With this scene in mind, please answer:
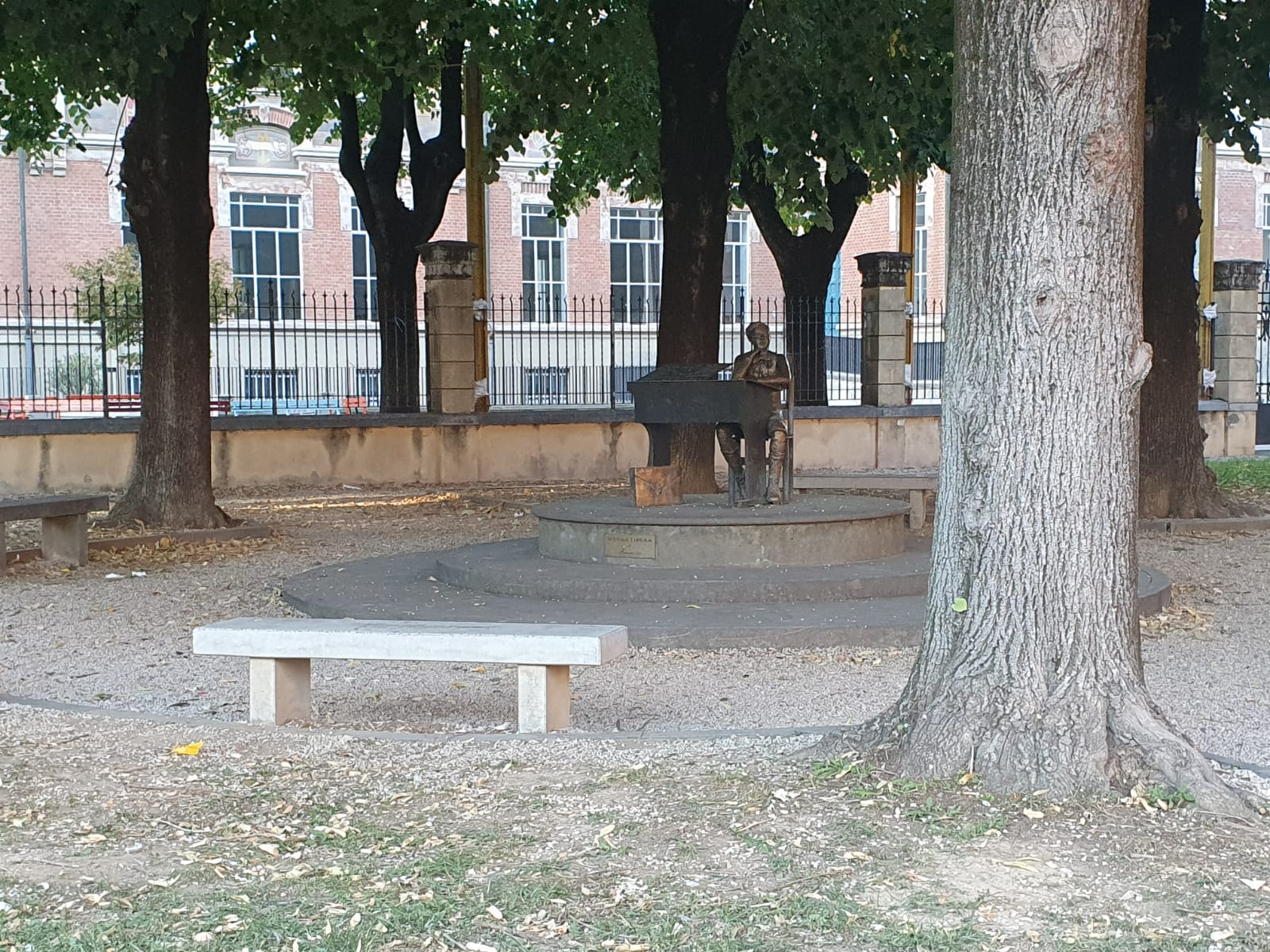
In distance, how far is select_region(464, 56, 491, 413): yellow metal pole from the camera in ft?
65.6

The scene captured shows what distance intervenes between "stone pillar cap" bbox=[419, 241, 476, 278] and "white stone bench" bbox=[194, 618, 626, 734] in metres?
13.3

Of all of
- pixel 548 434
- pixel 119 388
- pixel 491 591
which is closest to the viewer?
pixel 491 591

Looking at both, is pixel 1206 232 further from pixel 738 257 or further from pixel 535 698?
pixel 535 698

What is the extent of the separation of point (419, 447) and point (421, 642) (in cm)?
1334

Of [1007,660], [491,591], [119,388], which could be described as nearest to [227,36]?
[491,591]

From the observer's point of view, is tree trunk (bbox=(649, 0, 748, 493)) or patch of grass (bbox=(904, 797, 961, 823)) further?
tree trunk (bbox=(649, 0, 748, 493))

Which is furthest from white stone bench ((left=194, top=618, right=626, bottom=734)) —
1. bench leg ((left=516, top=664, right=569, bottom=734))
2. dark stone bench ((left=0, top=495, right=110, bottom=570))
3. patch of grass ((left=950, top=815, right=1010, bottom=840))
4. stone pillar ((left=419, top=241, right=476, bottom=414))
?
stone pillar ((left=419, top=241, right=476, bottom=414))

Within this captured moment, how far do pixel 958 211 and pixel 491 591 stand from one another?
504 cm

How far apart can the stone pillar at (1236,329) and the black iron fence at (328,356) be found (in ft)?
14.2

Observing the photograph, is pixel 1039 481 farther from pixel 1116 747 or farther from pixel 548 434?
pixel 548 434

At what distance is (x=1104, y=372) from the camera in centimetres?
487

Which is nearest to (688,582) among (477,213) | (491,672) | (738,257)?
(491,672)

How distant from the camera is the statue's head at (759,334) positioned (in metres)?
10.7

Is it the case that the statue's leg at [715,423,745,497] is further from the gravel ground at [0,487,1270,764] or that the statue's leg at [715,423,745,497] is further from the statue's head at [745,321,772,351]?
the gravel ground at [0,487,1270,764]
